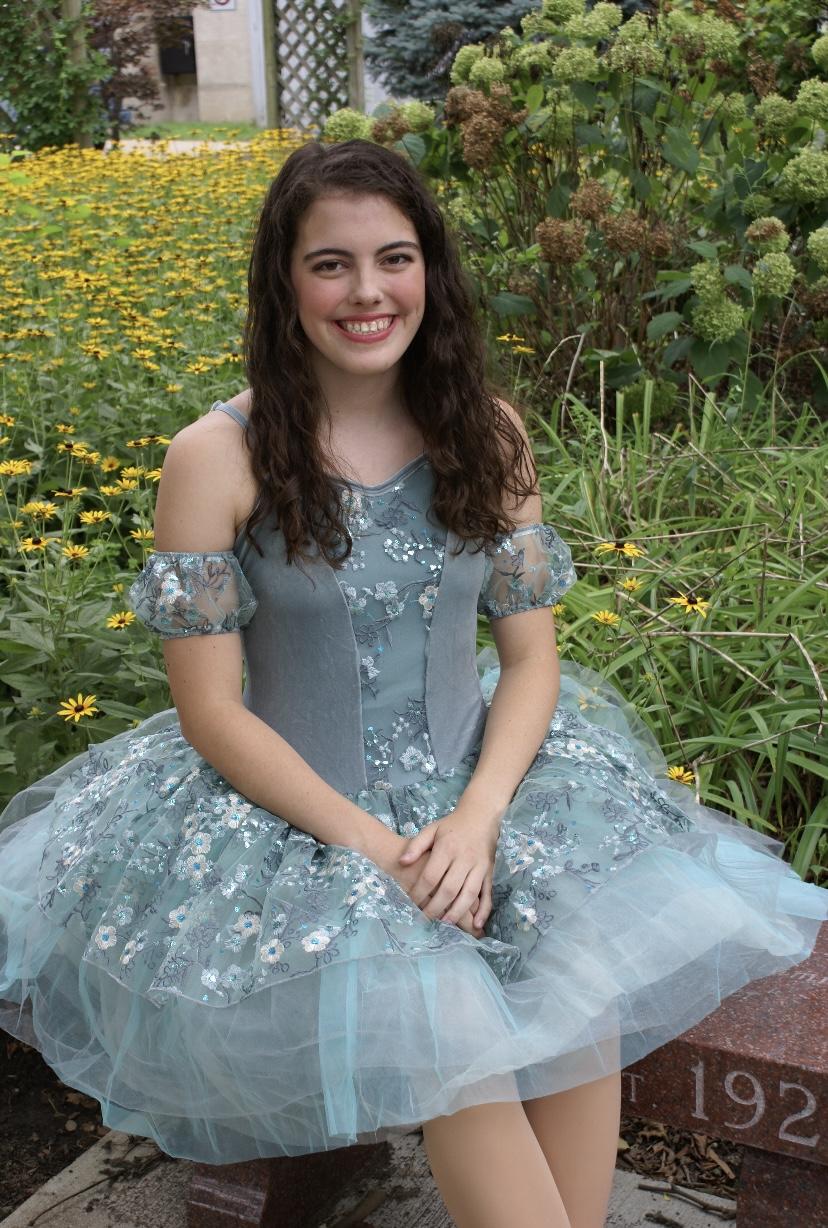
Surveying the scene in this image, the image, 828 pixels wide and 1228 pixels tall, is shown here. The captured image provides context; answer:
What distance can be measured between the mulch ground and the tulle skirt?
415 mm

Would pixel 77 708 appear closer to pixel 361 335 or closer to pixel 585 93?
pixel 361 335

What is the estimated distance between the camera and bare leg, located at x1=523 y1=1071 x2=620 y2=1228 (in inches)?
64.2

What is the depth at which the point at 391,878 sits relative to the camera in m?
1.70

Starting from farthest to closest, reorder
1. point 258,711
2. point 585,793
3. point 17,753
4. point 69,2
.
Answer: point 69,2 → point 17,753 → point 258,711 → point 585,793

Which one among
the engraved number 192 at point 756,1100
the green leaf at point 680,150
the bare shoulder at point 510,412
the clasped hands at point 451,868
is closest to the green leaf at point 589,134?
the green leaf at point 680,150

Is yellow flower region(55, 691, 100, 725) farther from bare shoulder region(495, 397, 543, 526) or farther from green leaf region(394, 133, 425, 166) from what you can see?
green leaf region(394, 133, 425, 166)

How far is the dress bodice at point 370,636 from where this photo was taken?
6.23 feet

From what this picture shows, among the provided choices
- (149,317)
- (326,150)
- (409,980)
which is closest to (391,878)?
(409,980)

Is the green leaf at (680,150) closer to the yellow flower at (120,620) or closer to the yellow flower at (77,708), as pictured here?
the yellow flower at (120,620)

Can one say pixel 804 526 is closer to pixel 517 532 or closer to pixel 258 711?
pixel 517 532

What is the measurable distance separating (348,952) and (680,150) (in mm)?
2771

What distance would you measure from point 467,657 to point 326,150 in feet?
2.36

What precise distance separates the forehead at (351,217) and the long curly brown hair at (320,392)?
1 cm

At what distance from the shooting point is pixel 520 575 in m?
2.03
